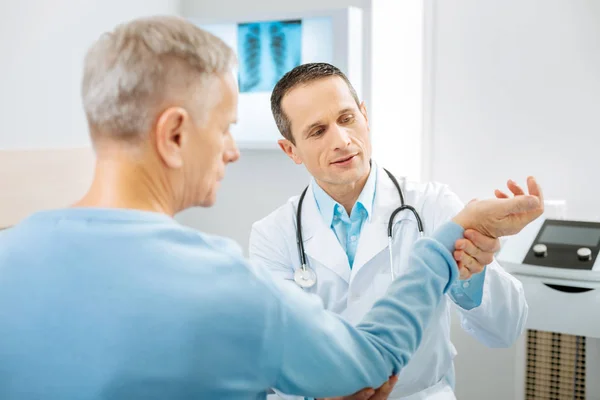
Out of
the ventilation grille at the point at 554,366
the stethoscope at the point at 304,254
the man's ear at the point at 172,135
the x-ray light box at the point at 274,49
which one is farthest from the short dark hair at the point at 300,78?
the ventilation grille at the point at 554,366

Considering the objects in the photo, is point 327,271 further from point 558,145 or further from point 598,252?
point 558,145

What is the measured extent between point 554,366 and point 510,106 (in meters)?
1.00

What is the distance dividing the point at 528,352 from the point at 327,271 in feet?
2.74

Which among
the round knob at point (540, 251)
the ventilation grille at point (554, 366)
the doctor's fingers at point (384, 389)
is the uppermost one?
the doctor's fingers at point (384, 389)

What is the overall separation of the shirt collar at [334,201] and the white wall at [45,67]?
0.96 meters

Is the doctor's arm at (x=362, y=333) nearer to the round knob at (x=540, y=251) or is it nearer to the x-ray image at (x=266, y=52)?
the round knob at (x=540, y=251)

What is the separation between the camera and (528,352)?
1.99 m

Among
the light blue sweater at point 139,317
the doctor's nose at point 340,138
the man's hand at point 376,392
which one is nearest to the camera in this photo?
the light blue sweater at point 139,317

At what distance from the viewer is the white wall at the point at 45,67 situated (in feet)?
6.35

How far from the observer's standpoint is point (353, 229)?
1624mm

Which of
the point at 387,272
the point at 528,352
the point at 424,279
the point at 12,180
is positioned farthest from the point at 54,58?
the point at 528,352

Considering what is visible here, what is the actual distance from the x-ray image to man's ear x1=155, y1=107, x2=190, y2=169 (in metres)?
1.72

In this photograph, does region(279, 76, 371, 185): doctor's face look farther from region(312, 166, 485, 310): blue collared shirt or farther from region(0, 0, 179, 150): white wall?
region(0, 0, 179, 150): white wall

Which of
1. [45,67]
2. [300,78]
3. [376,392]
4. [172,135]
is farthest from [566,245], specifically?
[45,67]
